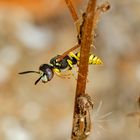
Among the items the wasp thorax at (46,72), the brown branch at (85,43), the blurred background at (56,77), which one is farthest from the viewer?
the blurred background at (56,77)

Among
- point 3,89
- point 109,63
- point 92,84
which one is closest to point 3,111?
point 3,89

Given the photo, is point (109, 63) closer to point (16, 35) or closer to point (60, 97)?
point (60, 97)

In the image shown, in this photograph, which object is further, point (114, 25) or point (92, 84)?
point (114, 25)

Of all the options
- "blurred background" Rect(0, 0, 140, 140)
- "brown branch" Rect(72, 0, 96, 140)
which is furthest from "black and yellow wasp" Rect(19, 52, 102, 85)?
"blurred background" Rect(0, 0, 140, 140)

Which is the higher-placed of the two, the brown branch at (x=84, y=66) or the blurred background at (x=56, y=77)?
the blurred background at (x=56, y=77)

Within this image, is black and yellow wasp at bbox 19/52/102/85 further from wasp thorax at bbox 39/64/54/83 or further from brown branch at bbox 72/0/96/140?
brown branch at bbox 72/0/96/140

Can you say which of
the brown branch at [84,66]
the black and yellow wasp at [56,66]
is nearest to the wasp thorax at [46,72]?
the black and yellow wasp at [56,66]

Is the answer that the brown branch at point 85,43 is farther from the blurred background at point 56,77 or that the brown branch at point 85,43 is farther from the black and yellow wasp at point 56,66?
the blurred background at point 56,77
